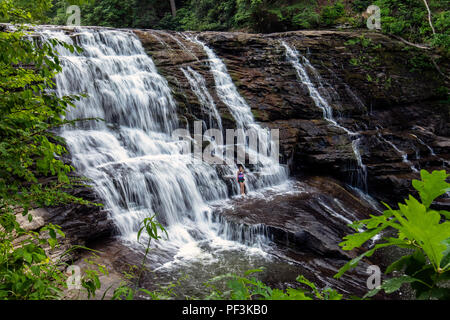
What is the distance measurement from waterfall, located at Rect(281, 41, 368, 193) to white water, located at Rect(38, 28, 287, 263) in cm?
308

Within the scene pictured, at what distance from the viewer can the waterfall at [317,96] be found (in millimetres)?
11969

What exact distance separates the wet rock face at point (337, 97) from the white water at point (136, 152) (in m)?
1.09

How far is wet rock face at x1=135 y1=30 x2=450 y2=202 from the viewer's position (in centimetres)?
1205

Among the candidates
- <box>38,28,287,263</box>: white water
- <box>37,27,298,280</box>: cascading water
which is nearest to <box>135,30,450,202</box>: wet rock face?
<box>37,27,298,280</box>: cascading water

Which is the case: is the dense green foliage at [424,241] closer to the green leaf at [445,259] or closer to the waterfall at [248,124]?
the green leaf at [445,259]

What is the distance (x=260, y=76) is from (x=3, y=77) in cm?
1224

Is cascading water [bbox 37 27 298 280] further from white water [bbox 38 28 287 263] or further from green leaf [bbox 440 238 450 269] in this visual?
green leaf [bbox 440 238 450 269]

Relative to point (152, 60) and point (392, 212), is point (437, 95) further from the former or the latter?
point (392, 212)

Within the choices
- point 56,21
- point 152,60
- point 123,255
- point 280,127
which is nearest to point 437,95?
point 280,127

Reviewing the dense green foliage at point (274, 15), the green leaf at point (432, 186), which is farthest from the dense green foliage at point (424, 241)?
the dense green foliage at point (274, 15)

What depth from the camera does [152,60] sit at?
13.0 metres

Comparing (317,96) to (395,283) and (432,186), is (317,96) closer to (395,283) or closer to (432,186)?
(432,186)

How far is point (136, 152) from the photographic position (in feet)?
33.0

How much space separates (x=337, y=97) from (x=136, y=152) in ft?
31.6
